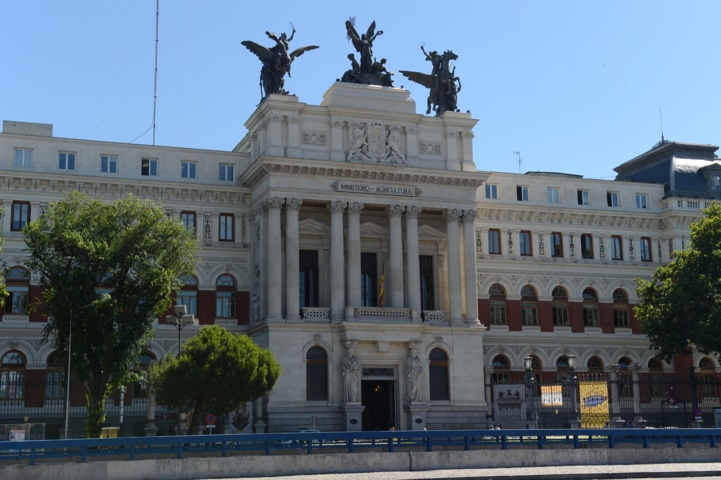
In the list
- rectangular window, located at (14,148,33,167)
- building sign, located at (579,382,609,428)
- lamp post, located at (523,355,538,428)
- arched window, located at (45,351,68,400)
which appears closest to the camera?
building sign, located at (579,382,609,428)

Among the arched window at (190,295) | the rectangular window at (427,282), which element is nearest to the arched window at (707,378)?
the rectangular window at (427,282)

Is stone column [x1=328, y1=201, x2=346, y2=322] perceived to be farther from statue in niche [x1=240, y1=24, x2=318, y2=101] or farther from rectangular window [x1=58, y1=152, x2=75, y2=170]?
rectangular window [x1=58, y1=152, x2=75, y2=170]

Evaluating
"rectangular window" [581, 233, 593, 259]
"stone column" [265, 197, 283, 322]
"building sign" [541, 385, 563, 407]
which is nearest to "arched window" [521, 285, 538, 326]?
"rectangular window" [581, 233, 593, 259]

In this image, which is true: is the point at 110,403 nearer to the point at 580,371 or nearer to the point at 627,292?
the point at 580,371

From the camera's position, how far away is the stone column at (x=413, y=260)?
64.2 meters

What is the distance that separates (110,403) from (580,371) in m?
33.9

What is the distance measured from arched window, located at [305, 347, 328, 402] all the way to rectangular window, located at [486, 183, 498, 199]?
19.5 metres

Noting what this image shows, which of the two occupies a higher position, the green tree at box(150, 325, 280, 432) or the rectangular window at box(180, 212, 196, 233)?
the rectangular window at box(180, 212, 196, 233)

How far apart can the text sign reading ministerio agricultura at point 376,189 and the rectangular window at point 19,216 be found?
19.8 meters

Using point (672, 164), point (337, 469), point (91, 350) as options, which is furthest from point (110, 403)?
point (672, 164)

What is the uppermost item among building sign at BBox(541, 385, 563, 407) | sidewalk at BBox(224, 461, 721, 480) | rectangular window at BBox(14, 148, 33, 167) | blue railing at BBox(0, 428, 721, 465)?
rectangular window at BBox(14, 148, 33, 167)

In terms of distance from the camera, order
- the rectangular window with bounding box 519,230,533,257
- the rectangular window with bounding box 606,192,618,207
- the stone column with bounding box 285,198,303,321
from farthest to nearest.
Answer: the rectangular window with bounding box 606,192,618,207 < the rectangular window with bounding box 519,230,533,257 < the stone column with bounding box 285,198,303,321

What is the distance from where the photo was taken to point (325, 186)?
2504 inches

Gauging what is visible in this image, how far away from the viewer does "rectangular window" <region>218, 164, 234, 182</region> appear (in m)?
67.5
